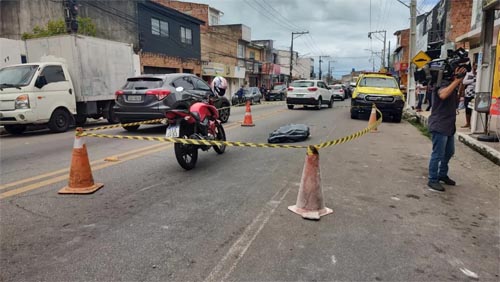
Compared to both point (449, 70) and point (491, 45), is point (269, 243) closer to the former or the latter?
point (449, 70)

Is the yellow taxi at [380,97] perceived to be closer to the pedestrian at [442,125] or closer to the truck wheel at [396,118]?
the truck wheel at [396,118]

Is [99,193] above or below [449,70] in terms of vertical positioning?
below

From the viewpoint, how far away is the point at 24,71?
11164 millimetres

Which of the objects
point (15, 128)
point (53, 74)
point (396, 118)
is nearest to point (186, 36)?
point (396, 118)

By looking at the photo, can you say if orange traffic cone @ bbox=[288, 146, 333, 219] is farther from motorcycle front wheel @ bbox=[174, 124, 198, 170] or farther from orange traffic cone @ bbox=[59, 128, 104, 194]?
orange traffic cone @ bbox=[59, 128, 104, 194]

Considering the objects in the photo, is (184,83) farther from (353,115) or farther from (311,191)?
(353,115)

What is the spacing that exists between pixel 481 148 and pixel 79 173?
8300mm

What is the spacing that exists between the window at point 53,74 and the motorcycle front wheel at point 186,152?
7.01 m

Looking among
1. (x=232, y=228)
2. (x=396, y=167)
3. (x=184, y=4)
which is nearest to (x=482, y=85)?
(x=396, y=167)

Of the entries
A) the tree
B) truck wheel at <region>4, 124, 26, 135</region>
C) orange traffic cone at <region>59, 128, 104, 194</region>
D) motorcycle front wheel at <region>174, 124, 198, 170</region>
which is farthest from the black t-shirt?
the tree

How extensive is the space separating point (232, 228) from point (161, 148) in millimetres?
4870

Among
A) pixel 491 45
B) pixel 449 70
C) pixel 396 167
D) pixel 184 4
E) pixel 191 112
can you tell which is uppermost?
pixel 184 4

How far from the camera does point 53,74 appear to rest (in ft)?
38.1

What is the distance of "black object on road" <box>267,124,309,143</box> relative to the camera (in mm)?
9883
